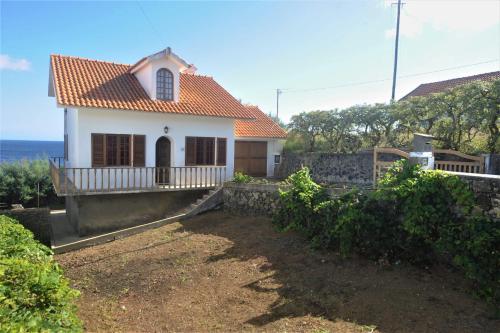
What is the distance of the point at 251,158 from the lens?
18.6 metres

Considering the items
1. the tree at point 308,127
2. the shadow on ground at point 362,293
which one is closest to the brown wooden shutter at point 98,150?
the shadow on ground at point 362,293

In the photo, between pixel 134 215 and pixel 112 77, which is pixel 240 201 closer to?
pixel 134 215

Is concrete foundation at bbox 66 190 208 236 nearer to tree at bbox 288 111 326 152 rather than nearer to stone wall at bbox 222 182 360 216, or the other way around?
stone wall at bbox 222 182 360 216

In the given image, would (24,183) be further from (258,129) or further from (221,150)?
(258,129)

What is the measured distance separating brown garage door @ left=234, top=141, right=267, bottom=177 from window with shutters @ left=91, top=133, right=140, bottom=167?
18.3ft

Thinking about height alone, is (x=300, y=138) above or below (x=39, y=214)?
above

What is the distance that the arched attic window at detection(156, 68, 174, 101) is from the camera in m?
14.4

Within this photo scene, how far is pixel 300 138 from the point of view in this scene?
64.6 ft

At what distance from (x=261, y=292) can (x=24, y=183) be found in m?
19.2

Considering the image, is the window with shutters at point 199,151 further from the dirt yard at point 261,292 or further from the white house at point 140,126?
the dirt yard at point 261,292

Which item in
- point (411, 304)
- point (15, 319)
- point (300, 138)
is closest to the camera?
point (15, 319)

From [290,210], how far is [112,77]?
9.70m

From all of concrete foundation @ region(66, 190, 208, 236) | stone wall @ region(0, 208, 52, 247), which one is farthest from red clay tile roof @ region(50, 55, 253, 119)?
stone wall @ region(0, 208, 52, 247)

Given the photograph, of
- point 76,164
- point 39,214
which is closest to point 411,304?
point 76,164
